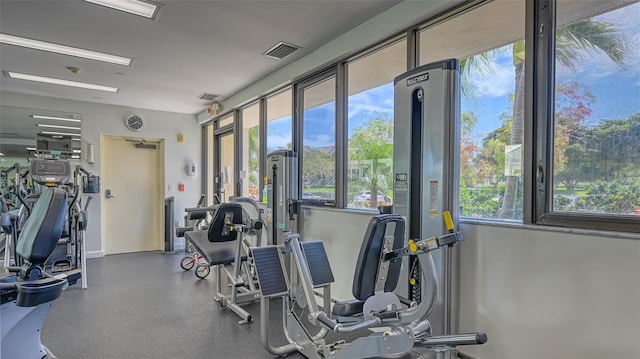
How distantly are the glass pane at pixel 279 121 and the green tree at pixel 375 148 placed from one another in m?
1.34

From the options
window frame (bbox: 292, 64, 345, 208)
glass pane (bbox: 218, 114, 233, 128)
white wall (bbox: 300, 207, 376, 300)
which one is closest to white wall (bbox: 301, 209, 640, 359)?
white wall (bbox: 300, 207, 376, 300)

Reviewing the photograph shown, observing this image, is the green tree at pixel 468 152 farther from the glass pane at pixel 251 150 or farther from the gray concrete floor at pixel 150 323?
the glass pane at pixel 251 150

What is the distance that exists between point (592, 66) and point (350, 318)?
1.99 metres

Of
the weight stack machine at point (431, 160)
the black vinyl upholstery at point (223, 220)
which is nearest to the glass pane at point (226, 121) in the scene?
the black vinyl upholstery at point (223, 220)

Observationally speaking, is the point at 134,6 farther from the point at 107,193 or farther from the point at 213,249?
the point at 107,193

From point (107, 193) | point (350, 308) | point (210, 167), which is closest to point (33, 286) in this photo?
point (350, 308)

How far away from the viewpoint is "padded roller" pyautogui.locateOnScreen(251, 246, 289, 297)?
2.42 meters

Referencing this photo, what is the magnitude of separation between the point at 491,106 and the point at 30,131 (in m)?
6.69

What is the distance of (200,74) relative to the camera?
15.3ft

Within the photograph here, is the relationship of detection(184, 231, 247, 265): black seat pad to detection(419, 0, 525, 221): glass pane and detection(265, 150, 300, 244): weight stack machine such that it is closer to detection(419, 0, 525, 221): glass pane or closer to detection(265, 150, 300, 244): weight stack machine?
detection(265, 150, 300, 244): weight stack machine

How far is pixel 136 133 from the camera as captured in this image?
21.7ft

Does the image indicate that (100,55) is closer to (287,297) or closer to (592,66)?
(287,297)

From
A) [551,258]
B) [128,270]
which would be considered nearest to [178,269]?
[128,270]

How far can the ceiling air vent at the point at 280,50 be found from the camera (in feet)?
12.1
